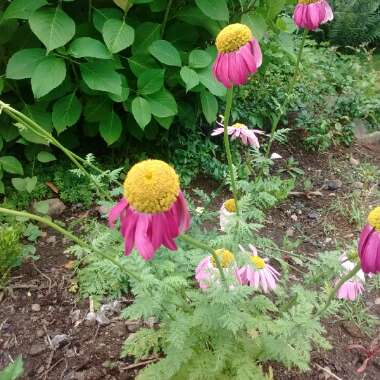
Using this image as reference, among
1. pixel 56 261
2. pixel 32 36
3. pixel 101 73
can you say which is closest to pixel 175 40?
pixel 101 73

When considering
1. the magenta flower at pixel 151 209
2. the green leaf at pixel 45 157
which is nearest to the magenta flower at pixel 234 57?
the magenta flower at pixel 151 209

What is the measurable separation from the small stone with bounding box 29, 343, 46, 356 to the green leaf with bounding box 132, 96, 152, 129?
3.34 ft

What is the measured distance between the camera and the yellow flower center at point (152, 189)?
0.93 m

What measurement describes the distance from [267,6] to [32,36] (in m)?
1.12

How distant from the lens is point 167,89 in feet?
8.55

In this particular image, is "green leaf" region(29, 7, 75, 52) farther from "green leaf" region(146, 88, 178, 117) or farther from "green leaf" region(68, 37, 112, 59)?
"green leaf" region(146, 88, 178, 117)

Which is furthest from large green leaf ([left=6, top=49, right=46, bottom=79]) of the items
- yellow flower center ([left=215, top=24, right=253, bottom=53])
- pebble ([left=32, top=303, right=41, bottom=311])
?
yellow flower center ([left=215, top=24, right=253, bottom=53])

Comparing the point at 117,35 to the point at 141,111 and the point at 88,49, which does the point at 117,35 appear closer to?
the point at 88,49

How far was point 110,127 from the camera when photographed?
2.46m

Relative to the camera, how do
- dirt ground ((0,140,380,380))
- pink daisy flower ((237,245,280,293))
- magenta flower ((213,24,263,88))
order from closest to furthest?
magenta flower ((213,24,263,88)) → pink daisy flower ((237,245,280,293)) → dirt ground ((0,140,380,380))

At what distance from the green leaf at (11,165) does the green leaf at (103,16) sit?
2.40ft

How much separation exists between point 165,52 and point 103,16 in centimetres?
32

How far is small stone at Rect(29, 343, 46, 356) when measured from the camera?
1.83 m

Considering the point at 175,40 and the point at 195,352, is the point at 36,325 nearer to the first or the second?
the point at 195,352
